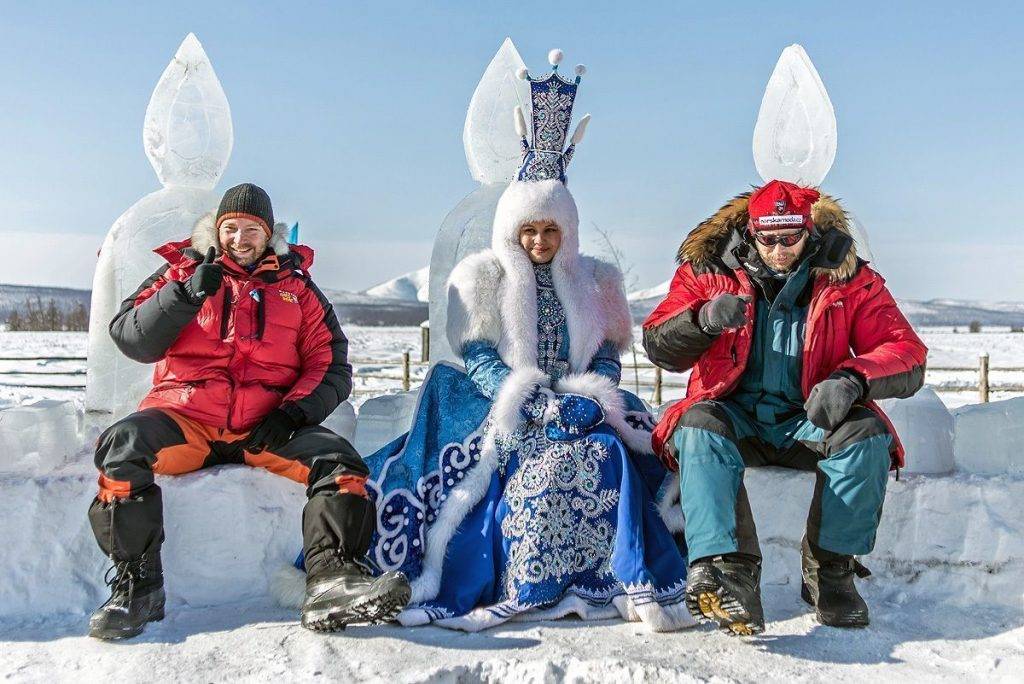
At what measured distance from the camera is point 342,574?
2615 mm

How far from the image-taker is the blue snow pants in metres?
2.55

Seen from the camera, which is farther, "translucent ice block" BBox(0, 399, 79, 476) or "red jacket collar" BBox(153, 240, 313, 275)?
"translucent ice block" BBox(0, 399, 79, 476)

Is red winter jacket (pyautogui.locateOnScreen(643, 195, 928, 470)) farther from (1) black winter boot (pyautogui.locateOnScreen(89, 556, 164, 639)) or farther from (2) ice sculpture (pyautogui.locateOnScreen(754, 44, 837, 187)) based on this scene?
(1) black winter boot (pyautogui.locateOnScreen(89, 556, 164, 639))

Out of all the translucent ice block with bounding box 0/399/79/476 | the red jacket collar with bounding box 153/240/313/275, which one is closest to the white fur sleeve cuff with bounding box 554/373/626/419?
the red jacket collar with bounding box 153/240/313/275

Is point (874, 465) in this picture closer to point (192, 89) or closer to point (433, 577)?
point (433, 577)

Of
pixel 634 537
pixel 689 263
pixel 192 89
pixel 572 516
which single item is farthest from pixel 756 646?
pixel 192 89

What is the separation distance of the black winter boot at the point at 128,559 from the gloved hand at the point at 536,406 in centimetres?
119

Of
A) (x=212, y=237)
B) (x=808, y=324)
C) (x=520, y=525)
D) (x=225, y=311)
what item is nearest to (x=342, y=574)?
(x=520, y=525)

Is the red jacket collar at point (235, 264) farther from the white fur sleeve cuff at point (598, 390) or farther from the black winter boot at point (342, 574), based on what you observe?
the white fur sleeve cuff at point (598, 390)

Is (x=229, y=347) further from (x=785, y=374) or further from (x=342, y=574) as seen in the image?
(x=785, y=374)

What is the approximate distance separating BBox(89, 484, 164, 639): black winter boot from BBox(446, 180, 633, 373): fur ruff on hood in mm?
1200

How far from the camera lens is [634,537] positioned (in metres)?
2.81

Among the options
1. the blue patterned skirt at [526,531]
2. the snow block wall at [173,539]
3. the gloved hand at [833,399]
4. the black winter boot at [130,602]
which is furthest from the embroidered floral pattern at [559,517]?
the black winter boot at [130,602]

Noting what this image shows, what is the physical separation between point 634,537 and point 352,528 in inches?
34.7
